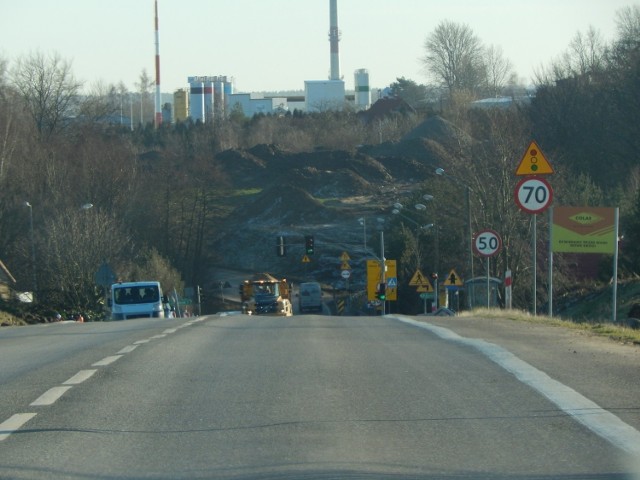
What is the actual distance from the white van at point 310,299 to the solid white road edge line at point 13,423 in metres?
55.5

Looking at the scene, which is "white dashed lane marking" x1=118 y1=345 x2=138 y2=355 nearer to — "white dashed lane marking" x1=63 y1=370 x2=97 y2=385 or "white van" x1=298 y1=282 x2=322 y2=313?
"white dashed lane marking" x1=63 y1=370 x2=97 y2=385

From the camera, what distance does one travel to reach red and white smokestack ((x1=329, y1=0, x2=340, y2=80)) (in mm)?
158500

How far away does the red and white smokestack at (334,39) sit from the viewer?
158m

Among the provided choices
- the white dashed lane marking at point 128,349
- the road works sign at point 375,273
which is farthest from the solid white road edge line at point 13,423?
the road works sign at point 375,273

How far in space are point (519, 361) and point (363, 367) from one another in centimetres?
163

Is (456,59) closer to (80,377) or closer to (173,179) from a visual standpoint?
(173,179)

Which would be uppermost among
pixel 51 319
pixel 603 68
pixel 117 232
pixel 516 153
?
pixel 603 68

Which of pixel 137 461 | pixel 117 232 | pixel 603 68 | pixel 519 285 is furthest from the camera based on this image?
pixel 603 68

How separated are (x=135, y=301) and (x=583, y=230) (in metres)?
19.6

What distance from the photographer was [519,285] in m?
45.8

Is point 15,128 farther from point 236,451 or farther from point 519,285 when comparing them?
point 236,451

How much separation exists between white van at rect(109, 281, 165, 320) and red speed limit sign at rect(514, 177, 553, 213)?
20076mm

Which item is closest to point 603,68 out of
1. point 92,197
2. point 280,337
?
point 92,197

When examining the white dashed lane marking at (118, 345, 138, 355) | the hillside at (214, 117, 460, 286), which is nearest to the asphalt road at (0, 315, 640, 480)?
the white dashed lane marking at (118, 345, 138, 355)
